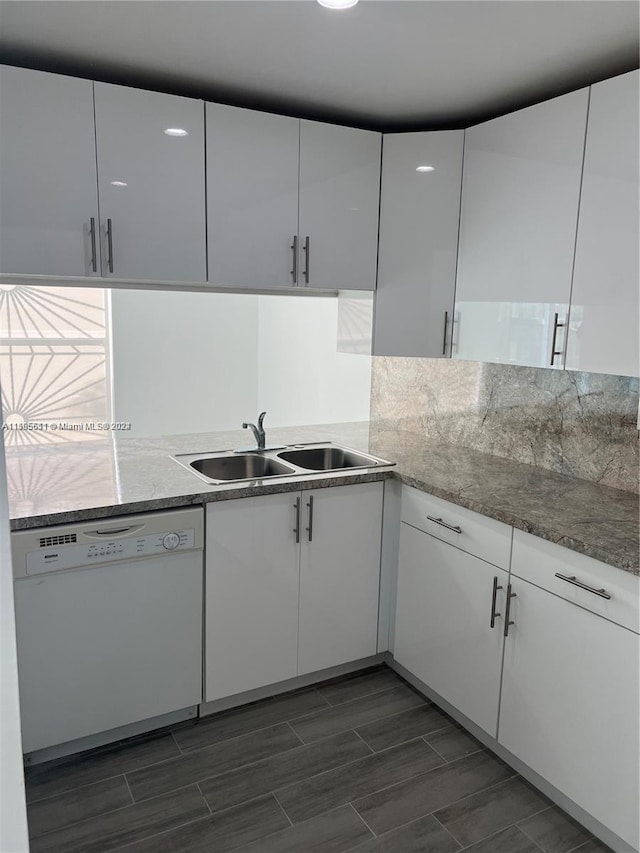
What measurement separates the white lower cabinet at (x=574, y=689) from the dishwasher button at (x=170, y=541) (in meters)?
1.16

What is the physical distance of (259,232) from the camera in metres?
2.59

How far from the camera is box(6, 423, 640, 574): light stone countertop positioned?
79.7 inches

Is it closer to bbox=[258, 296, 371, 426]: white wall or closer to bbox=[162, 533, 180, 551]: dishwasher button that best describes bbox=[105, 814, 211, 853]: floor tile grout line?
bbox=[162, 533, 180, 551]: dishwasher button

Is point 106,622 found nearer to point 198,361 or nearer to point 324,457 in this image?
point 324,457

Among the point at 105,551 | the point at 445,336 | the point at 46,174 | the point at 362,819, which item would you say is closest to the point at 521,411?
the point at 445,336

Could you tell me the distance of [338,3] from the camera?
176cm

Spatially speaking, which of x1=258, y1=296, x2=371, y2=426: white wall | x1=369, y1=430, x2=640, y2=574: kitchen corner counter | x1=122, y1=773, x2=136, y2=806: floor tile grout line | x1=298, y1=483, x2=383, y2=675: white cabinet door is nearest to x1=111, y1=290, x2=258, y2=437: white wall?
x1=258, y1=296, x2=371, y2=426: white wall

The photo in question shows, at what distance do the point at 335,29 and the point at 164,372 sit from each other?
3590 millimetres

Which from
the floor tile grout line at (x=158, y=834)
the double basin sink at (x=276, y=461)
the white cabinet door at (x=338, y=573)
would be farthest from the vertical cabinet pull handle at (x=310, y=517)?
the floor tile grout line at (x=158, y=834)

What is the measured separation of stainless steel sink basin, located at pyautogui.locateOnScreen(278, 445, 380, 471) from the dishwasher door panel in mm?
A: 776

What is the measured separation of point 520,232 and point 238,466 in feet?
4.96

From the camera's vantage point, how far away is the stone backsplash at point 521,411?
245 cm

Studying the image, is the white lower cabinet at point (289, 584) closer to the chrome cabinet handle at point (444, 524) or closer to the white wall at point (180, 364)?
the chrome cabinet handle at point (444, 524)

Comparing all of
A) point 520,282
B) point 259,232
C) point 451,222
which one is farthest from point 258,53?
point 520,282
